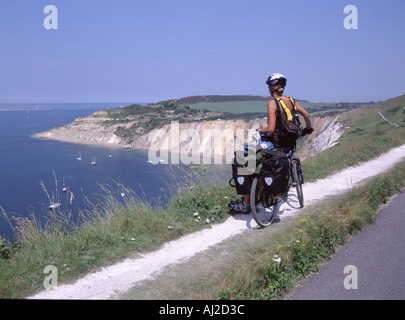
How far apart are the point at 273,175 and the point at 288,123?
0.86 m

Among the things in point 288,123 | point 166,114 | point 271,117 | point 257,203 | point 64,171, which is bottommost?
point 64,171

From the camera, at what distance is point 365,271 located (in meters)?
4.03

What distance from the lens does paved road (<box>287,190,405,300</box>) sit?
358 centimetres

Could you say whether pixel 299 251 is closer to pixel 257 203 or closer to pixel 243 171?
pixel 257 203

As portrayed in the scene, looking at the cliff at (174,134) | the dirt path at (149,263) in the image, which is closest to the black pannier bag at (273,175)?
the dirt path at (149,263)

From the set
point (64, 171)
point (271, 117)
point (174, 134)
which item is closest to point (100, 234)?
point (271, 117)

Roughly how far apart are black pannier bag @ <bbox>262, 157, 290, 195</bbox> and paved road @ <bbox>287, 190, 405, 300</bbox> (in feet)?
4.32

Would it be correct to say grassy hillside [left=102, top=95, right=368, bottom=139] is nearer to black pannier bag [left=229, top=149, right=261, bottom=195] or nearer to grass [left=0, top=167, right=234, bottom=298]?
grass [left=0, top=167, right=234, bottom=298]

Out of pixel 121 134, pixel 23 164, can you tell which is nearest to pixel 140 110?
pixel 121 134

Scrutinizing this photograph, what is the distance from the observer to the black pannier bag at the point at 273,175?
5.48 meters

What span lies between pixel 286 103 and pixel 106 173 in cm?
8497

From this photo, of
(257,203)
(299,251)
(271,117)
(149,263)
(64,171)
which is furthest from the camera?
(64,171)

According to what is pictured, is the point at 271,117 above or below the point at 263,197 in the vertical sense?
above

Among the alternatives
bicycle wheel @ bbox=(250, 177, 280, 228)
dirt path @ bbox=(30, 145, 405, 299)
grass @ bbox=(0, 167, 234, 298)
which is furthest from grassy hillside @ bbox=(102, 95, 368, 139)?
dirt path @ bbox=(30, 145, 405, 299)
